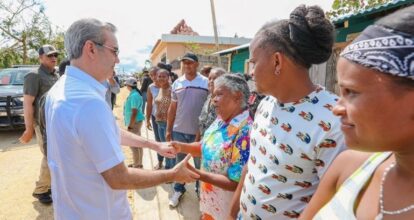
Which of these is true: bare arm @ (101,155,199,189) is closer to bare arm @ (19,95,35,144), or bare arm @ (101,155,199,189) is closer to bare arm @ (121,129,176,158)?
bare arm @ (121,129,176,158)

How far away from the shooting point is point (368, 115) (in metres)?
0.84

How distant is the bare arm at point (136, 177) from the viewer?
1608 mm

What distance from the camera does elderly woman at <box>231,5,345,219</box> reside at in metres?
1.38

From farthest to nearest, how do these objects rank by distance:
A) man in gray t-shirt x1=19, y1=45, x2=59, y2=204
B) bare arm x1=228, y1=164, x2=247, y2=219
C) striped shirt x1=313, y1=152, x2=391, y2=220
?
man in gray t-shirt x1=19, y1=45, x2=59, y2=204
bare arm x1=228, y1=164, x2=247, y2=219
striped shirt x1=313, y1=152, x2=391, y2=220

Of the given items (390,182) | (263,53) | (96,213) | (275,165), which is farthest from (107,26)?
(390,182)

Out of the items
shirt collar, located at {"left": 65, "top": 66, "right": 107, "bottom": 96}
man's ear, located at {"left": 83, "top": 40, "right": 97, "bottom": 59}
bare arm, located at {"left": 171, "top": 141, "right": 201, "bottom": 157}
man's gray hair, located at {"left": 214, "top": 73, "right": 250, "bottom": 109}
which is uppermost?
man's ear, located at {"left": 83, "top": 40, "right": 97, "bottom": 59}

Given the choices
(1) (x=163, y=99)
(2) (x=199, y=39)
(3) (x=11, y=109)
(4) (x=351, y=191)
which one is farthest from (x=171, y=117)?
(2) (x=199, y=39)

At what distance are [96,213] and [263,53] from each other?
1.31m

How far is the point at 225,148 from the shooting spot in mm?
2082

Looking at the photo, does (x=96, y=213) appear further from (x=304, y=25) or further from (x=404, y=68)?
(x=404, y=68)

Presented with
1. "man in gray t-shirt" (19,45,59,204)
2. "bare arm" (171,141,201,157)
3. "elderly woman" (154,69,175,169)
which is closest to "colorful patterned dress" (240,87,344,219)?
"bare arm" (171,141,201,157)

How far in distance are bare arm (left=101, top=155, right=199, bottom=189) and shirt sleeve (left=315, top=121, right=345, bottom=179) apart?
88 cm

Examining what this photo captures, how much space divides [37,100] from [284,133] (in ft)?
13.5

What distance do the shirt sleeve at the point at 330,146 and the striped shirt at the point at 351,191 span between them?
29 cm
